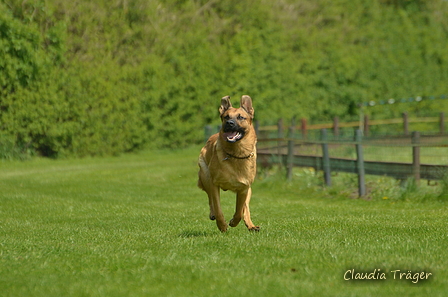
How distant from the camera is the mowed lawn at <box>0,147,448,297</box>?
5.95m

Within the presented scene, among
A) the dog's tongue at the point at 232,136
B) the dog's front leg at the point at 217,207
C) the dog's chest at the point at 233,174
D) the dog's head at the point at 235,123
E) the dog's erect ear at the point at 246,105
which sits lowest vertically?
the dog's front leg at the point at 217,207

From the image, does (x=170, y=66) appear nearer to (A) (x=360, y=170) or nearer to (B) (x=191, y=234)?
(A) (x=360, y=170)

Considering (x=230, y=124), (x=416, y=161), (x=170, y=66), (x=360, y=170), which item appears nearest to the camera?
(x=230, y=124)

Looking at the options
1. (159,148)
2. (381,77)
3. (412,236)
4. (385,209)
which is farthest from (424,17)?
(412,236)

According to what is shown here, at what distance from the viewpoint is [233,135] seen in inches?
336

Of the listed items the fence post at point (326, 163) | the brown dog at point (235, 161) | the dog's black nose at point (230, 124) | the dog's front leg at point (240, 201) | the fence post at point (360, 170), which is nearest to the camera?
the dog's black nose at point (230, 124)

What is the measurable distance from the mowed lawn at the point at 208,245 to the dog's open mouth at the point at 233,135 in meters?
1.14

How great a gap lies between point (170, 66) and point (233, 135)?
60.6 feet

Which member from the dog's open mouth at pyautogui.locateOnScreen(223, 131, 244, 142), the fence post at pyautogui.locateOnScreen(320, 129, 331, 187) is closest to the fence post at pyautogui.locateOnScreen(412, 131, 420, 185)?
the fence post at pyautogui.locateOnScreen(320, 129, 331, 187)

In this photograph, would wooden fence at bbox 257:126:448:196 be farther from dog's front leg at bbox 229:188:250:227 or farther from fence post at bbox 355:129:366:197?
dog's front leg at bbox 229:188:250:227

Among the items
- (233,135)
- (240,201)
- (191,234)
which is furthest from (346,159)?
(233,135)

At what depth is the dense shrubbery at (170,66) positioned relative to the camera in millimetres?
23016

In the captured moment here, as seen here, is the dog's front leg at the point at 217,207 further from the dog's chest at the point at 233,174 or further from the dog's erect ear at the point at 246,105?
the dog's erect ear at the point at 246,105

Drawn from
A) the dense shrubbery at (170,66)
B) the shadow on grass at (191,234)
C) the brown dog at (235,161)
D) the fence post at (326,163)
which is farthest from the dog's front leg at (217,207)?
the dense shrubbery at (170,66)
